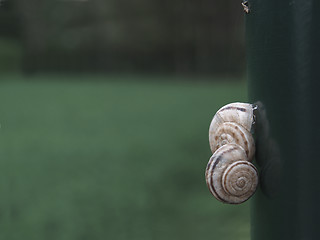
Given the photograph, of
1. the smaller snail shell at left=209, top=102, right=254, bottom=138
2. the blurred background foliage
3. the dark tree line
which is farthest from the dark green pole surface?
the dark tree line

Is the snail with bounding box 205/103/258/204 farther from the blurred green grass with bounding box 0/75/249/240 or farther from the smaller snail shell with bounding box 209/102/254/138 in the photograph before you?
the blurred green grass with bounding box 0/75/249/240

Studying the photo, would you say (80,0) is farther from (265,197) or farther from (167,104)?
(265,197)

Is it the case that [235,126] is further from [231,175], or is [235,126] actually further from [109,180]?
[109,180]

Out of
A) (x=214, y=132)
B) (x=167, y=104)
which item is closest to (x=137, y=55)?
(x=167, y=104)

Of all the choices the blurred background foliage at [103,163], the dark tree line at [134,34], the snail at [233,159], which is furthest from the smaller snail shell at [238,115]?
the dark tree line at [134,34]

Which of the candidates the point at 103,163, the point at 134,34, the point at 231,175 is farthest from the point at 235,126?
the point at 134,34

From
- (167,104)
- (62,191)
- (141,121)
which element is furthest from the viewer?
(167,104)
